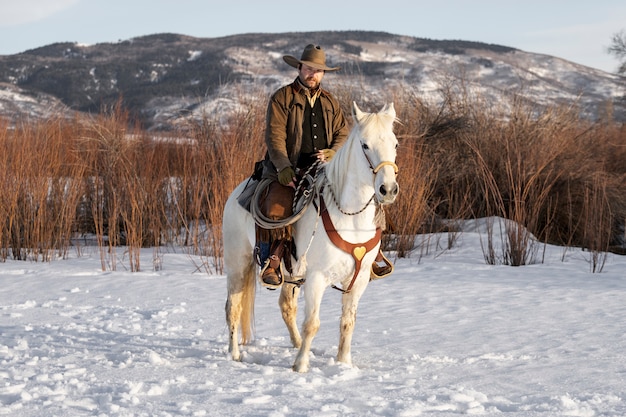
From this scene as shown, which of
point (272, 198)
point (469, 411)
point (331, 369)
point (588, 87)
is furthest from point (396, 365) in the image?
point (588, 87)

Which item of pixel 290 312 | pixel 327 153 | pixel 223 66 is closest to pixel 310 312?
pixel 290 312

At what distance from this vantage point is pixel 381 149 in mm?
3645

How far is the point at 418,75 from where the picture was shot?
77.4 meters

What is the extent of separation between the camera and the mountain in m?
75.1

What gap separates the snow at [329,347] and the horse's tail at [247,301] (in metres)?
0.13

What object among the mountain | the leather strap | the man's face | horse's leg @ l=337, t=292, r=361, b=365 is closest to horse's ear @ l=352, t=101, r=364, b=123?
the leather strap

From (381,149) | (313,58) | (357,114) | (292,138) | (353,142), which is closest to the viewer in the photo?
(381,149)

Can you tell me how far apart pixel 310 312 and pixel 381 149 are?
1094 mm

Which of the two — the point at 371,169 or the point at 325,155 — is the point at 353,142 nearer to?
the point at 371,169

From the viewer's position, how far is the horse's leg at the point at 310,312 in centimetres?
409

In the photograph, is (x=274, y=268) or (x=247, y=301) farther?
(x=247, y=301)

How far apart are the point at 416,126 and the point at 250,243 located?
23.1 ft

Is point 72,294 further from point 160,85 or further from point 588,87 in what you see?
point 588,87

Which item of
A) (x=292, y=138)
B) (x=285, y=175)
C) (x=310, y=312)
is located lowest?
(x=310, y=312)
